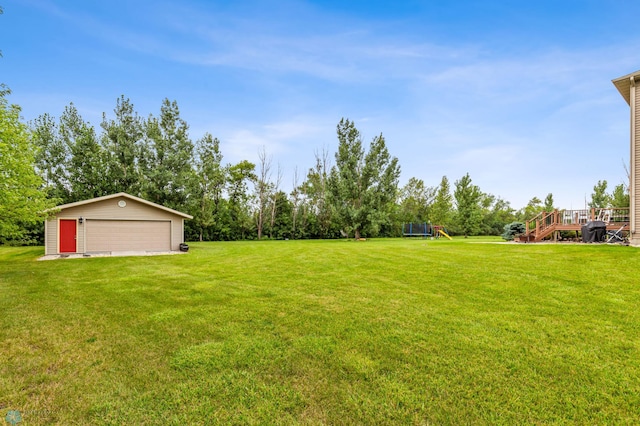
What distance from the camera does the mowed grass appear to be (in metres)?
2.10

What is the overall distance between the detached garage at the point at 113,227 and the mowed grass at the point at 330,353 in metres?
9.58

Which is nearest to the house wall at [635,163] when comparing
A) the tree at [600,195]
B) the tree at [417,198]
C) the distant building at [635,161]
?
the distant building at [635,161]

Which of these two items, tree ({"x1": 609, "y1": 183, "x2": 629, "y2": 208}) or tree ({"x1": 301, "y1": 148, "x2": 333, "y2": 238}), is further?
tree ({"x1": 301, "y1": 148, "x2": 333, "y2": 238})

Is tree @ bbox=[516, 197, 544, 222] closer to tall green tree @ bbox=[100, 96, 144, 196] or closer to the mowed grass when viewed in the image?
the mowed grass

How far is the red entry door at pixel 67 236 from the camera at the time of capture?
13.7 metres

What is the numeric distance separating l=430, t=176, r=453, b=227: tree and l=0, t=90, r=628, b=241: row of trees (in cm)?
480

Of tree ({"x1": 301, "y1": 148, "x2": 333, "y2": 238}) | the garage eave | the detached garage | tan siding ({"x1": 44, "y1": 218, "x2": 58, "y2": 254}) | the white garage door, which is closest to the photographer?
the garage eave

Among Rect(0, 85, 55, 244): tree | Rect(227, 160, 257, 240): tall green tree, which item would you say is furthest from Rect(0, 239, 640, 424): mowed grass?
Rect(227, 160, 257, 240): tall green tree

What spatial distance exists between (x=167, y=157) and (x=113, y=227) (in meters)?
9.98

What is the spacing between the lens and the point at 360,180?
989 inches

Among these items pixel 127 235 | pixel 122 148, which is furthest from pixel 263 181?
pixel 127 235

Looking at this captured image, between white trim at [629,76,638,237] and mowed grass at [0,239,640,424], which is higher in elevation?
white trim at [629,76,638,237]

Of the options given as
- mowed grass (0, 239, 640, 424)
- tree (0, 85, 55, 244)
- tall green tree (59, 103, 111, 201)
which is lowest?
mowed grass (0, 239, 640, 424)

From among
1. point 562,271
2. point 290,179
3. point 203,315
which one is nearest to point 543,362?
point 203,315
